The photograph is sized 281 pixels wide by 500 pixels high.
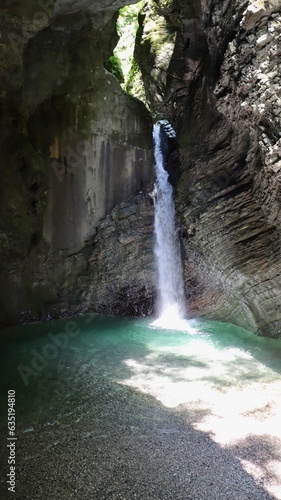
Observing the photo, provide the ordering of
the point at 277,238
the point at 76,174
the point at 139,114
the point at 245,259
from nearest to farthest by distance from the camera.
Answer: the point at 277,238
the point at 245,259
the point at 76,174
the point at 139,114

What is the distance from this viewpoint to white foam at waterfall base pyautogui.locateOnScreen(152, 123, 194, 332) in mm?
12836

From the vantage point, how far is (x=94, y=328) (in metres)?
11.4

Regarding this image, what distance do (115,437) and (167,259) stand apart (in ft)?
27.0

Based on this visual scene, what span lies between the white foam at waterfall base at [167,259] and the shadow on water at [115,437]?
159 inches

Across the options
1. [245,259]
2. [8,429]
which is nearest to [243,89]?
[245,259]

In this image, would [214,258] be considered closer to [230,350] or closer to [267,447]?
[230,350]

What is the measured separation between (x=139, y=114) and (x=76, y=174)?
3.16 meters

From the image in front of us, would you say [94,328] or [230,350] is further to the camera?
[94,328]

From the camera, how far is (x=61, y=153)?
1217cm

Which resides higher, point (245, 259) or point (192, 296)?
point (245, 259)

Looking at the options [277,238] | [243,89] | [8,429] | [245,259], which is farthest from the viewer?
[245,259]

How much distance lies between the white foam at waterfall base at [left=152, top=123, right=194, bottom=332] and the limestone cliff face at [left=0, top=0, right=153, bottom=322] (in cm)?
100

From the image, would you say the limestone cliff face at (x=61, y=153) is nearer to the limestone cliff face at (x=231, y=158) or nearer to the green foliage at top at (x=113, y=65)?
the green foliage at top at (x=113, y=65)

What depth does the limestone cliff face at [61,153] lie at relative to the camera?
11203 mm
